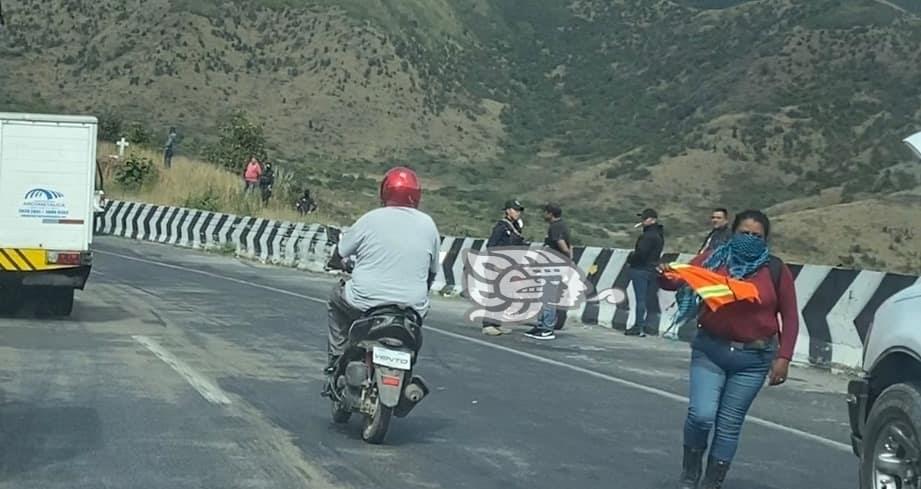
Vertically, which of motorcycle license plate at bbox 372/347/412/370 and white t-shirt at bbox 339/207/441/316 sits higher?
white t-shirt at bbox 339/207/441/316

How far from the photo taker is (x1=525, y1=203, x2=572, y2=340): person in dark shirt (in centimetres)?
1856

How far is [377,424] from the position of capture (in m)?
9.59

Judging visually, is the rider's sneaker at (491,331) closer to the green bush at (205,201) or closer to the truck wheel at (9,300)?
the truck wheel at (9,300)

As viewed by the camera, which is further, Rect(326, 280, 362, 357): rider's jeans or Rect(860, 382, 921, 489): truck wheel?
Rect(326, 280, 362, 357): rider's jeans

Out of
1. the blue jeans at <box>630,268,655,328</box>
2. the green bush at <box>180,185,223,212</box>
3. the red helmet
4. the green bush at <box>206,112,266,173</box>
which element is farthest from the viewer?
the green bush at <box>206,112,266,173</box>

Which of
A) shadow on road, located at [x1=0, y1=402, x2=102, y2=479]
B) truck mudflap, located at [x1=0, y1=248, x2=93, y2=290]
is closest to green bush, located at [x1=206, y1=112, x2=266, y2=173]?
truck mudflap, located at [x1=0, y1=248, x2=93, y2=290]

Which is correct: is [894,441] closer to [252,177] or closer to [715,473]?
[715,473]

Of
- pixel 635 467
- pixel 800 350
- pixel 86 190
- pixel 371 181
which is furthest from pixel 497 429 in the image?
pixel 371 181

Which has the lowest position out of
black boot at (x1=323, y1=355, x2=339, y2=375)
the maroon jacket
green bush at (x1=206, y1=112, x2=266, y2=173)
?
black boot at (x1=323, y1=355, x2=339, y2=375)

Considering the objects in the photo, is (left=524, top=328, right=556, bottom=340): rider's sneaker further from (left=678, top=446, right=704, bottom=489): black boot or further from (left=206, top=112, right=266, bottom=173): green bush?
(left=206, top=112, right=266, bottom=173): green bush

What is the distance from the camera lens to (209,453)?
9.10 m

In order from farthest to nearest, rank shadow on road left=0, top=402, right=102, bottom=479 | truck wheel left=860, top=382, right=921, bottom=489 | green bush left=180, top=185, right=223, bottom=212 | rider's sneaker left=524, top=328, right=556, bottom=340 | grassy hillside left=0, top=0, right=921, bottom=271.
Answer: grassy hillside left=0, top=0, right=921, bottom=271, green bush left=180, top=185, right=223, bottom=212, rider's sneaker left=524, top=328, right=556, bottom=340, shadow on road left=0, top=402, right=102, bottom=479, truck wheel left=860, top=382, right=921, bottom=489

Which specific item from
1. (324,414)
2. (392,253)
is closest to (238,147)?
(324,414)

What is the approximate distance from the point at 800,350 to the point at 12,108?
194 ft
